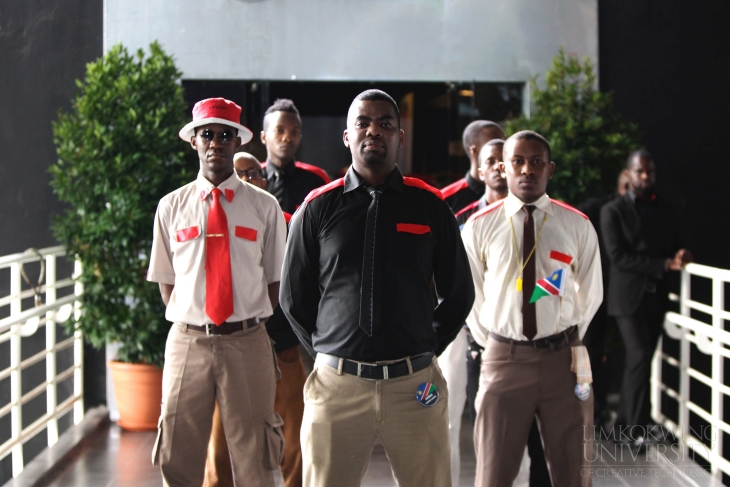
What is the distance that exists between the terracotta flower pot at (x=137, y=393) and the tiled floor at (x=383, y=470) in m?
0.27

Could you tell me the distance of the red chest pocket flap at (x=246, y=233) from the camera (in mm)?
3389

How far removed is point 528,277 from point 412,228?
90cm

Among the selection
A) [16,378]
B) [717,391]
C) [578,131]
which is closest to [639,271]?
[717,391]

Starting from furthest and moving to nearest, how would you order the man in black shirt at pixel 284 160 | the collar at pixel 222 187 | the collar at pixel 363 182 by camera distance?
1. the man in black shirt at pixel 284 160
2. the collar at pixel 222 187
3. the collar at pixel 363 182

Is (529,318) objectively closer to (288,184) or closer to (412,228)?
(412,228)

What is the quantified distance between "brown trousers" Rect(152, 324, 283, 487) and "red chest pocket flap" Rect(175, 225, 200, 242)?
366 millimetres

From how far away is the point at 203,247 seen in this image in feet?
11.0

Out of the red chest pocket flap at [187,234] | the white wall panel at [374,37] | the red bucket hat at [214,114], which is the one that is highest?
the white wall panel at [374,37]

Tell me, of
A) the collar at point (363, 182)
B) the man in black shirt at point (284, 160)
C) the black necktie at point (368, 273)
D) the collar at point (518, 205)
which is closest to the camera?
the black necktie at point (368, 273)

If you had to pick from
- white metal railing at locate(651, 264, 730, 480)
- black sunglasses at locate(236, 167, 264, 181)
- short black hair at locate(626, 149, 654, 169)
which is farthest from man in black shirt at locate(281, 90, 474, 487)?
short black hair at locate(626, 149, 654, 169)

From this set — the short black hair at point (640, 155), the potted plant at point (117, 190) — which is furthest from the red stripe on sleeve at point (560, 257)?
the potted plant at point (117, 190)

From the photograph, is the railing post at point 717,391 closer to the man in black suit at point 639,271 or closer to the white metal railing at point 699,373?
the white metal railing at point 699,373

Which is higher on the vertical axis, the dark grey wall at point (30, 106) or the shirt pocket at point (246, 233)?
the dark grey wall at point (30, 106)

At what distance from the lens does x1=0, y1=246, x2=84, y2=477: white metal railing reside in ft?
14.8
